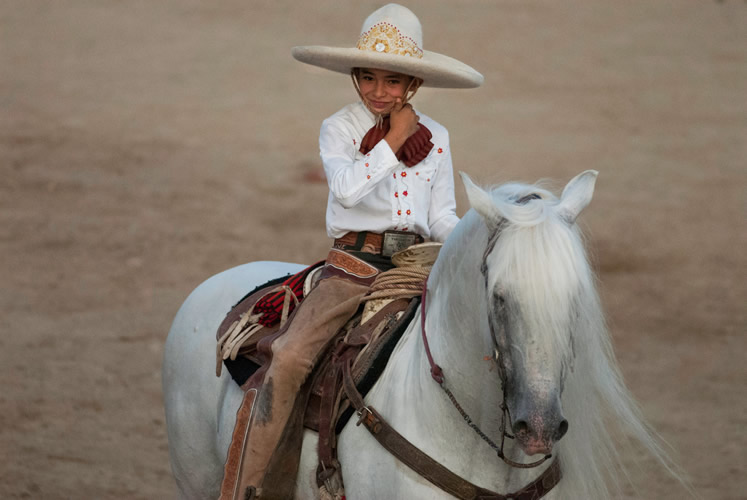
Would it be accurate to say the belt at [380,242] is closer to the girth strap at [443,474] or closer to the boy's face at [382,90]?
the boy's face at [382,90]

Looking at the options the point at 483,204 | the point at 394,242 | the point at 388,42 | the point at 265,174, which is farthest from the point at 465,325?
the point at 265,174

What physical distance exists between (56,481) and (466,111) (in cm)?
1286

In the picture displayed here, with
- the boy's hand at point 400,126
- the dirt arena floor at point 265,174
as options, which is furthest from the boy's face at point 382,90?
the dirt arena floor at point 265,174

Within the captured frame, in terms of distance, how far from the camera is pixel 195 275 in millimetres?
10320

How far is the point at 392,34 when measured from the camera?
11.2ft

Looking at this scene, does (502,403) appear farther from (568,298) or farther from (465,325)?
(568,298)

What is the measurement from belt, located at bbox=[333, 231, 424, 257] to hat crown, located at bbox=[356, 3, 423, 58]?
2.09 feet

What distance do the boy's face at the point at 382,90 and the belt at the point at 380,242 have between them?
43 centimetres

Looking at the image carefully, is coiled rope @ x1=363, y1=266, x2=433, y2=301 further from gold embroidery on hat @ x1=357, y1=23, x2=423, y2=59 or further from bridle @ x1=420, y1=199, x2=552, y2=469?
gold embroidery on hat @ x1=357, y1=23, x2=423, y2=59

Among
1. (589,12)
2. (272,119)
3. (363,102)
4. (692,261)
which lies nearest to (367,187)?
(363,102)

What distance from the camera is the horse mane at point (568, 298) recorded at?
2.43m

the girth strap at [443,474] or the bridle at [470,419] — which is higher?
the bridle at [470,419]

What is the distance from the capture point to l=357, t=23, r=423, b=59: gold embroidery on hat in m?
3.38

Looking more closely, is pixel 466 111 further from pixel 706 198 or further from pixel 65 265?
pixel 65 265
